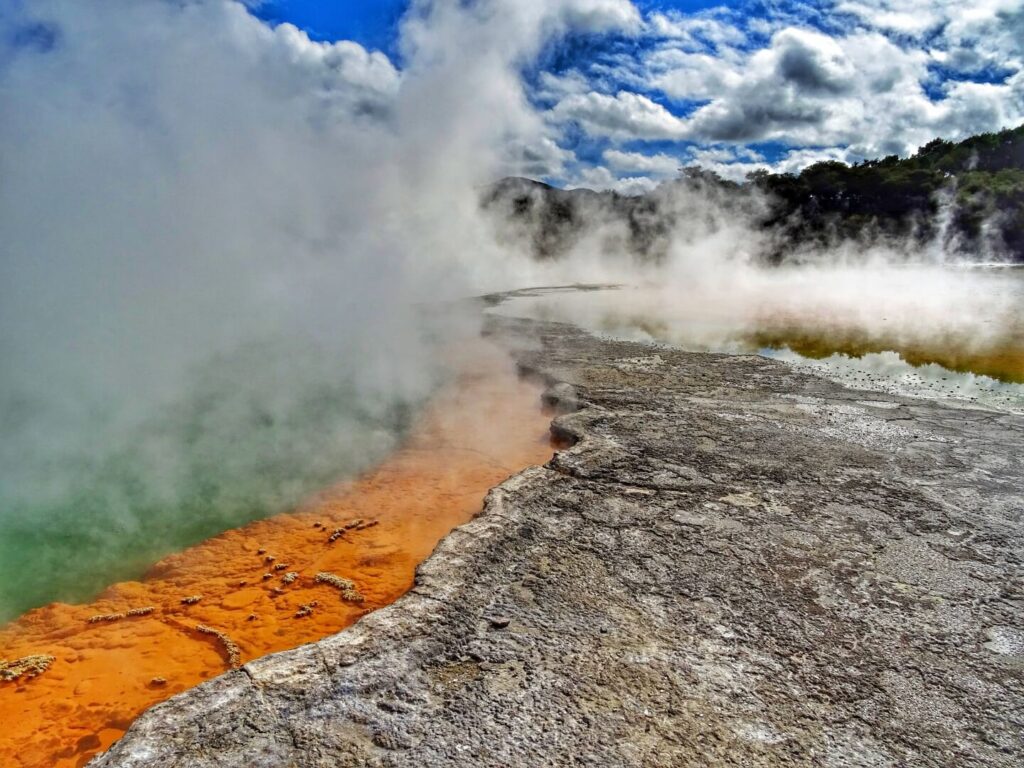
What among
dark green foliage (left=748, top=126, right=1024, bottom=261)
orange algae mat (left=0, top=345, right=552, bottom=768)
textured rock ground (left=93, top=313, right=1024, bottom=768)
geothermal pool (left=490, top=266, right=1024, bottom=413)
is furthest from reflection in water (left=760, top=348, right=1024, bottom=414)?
dark green foliage (left=748, top=126, right=1024, bottom=261)

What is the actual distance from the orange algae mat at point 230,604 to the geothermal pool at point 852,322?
4.33 m

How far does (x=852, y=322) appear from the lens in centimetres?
1059

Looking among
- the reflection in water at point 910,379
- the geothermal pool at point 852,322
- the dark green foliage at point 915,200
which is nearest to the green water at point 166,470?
the reflection in water at point 910,379

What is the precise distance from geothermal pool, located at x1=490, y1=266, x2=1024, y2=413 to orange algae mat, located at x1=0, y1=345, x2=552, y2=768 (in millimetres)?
4335

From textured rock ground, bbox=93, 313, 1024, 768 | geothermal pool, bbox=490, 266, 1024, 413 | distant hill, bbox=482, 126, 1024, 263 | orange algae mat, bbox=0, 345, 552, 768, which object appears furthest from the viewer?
distant hill, bbox=482, 126, 1024, 263

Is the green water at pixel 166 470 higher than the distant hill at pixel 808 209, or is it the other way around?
the distant hill at pixel 808 209

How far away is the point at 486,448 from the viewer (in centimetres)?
507

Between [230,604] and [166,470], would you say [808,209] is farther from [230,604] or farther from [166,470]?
[230,604]

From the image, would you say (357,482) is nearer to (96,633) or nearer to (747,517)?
(96,633)

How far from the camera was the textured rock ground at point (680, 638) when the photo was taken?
1985 mm

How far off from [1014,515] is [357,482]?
→ 13.5ft

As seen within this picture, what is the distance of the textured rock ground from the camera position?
78.2 inches

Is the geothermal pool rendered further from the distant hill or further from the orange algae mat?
the distant hill

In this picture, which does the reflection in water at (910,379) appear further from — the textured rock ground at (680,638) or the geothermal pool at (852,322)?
the textured rock ground at (680,638)
